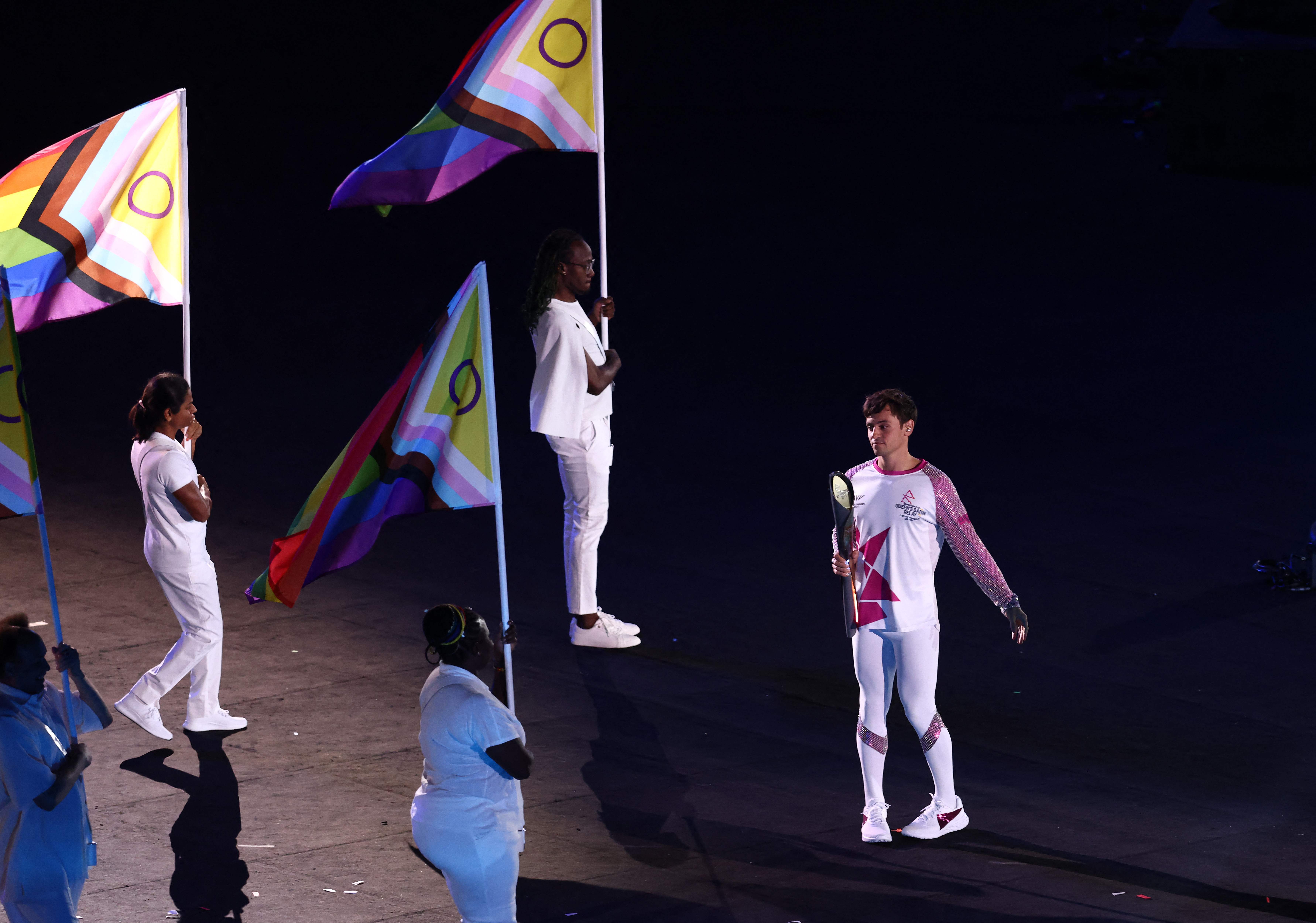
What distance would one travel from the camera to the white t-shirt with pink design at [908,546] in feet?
27.8

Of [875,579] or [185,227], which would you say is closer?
[875,579]

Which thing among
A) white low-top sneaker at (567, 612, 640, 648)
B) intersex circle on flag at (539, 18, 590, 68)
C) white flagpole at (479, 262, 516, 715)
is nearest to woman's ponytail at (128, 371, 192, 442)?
white flagpole at (479, 262, 516, 715)

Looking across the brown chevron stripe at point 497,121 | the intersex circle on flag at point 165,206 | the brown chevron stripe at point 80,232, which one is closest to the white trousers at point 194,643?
the brown chevron stripe at point 80,232

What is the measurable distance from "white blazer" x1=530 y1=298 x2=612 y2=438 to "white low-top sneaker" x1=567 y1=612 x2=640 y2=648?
4.01 ft

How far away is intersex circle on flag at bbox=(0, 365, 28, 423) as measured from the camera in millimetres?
7734

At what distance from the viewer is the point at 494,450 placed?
809 cm

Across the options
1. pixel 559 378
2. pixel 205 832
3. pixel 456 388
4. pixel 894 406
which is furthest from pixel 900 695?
pixel 559 378

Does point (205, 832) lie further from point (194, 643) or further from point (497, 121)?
point (497, 121)

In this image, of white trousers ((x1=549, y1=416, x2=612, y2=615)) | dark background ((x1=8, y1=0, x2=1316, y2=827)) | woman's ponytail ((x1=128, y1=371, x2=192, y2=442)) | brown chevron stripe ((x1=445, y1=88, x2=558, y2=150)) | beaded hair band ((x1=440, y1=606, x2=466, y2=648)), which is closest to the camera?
beaded hair band ((x1=440, y1=606, x2=466, y2=648))

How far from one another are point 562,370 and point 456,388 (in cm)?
318

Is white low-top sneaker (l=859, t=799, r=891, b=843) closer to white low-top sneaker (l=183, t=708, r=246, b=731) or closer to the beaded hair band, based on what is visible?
the beaded hair band

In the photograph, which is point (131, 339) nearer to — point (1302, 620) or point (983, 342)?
point (983, 342)

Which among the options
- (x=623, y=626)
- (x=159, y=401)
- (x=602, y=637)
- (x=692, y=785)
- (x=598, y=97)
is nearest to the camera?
(x=692, y=785)

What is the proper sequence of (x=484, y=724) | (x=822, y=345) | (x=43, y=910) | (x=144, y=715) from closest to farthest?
(x=484, y=724) < (x=43, y=910) < (x=144, y=715) < (x=822, y=345)
